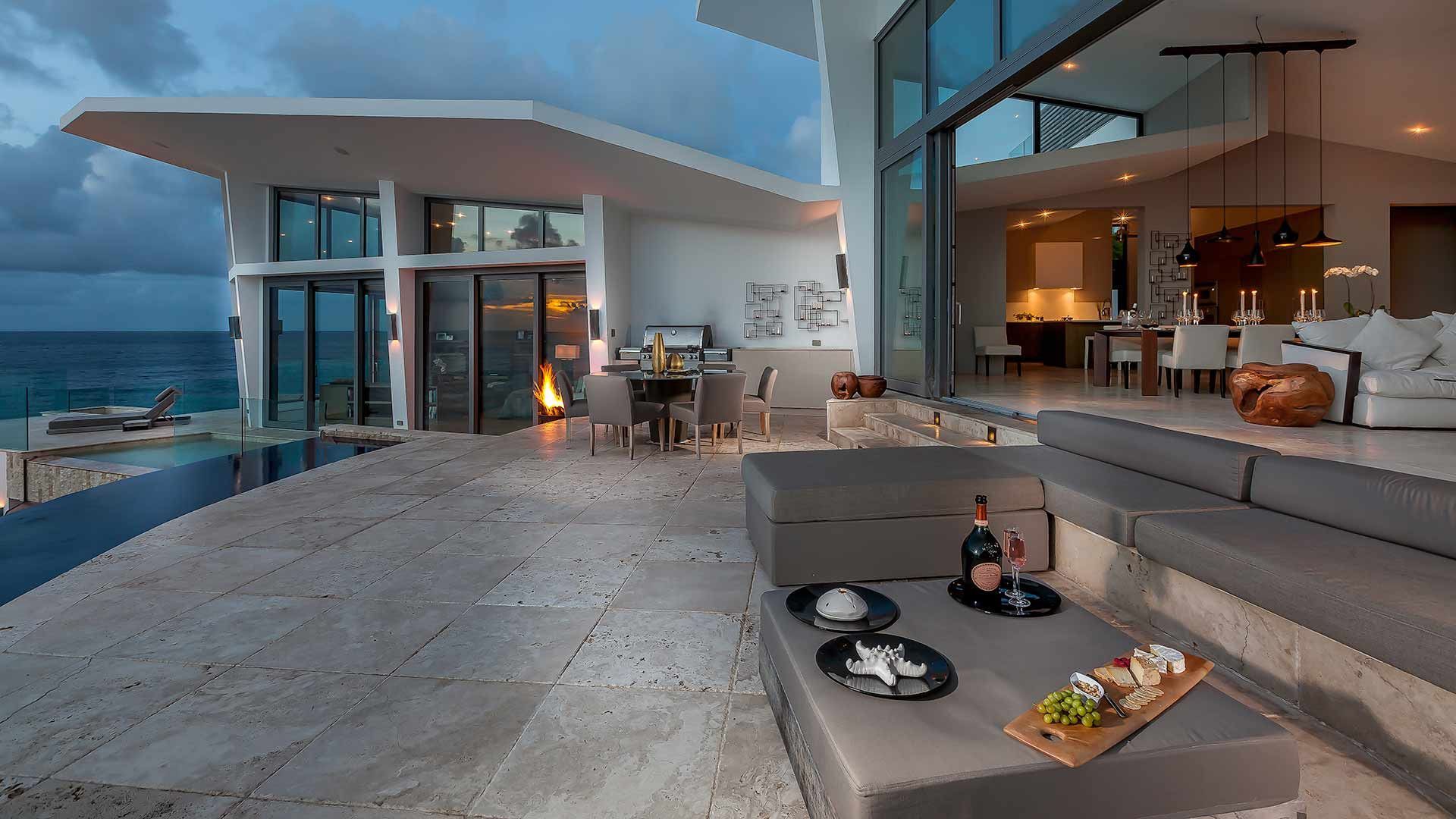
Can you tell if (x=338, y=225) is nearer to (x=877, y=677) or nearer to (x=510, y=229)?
(x=510, y=229)

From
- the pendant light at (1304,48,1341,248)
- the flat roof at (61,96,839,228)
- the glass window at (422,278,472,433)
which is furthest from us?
the glass window at (422,278,472,433)

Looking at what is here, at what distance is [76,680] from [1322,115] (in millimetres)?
12610

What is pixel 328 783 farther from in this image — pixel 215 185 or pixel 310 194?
pixel 215 185

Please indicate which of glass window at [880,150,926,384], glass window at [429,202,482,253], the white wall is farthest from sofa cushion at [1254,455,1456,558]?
glass window at [429,202,482,253]

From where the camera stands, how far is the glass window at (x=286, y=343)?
461 inches

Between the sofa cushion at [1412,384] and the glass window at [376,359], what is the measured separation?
12.0 m

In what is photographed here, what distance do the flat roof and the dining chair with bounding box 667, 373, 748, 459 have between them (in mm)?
2997

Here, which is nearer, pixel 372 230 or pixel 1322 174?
pixel 1322 174

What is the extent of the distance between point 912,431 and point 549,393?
6377mm

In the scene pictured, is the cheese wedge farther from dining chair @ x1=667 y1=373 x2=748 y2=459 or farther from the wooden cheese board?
dining chair @ x1=667 y1=373 x2=748 y2=459

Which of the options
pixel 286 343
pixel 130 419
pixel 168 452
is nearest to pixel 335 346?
pixel 286 343

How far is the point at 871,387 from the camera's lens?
22.6 ft

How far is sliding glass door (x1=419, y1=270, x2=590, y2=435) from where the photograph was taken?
10.5m

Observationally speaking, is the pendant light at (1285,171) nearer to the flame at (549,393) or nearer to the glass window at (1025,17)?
the glass window at (1025,17)
